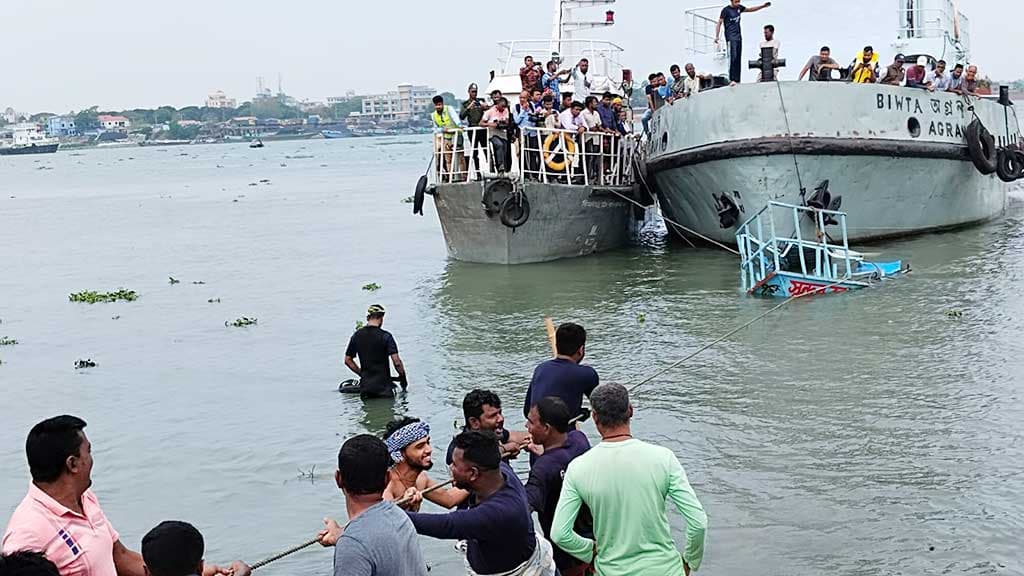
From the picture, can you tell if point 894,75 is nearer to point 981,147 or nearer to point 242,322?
point 981,147

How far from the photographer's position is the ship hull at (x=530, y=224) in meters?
19.1

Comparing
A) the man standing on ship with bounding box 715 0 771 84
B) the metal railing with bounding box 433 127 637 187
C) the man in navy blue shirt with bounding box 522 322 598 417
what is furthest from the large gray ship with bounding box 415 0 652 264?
the man in navy blue shirt with bounding box 522 322 598 417

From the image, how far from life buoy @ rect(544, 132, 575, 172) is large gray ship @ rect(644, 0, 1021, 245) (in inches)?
65.0

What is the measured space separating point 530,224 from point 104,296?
711 centimetres

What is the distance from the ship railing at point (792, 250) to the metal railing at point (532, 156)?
123 inches

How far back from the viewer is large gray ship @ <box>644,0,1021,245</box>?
17.9 metres

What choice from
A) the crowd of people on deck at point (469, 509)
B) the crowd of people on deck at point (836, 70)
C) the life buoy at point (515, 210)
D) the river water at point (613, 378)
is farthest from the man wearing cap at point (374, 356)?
the crowd of people on deck at point (836, 70)

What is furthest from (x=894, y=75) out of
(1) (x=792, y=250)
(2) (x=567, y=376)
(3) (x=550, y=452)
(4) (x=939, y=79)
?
(3) (x=550, y=452)

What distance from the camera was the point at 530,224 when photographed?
19344 mm

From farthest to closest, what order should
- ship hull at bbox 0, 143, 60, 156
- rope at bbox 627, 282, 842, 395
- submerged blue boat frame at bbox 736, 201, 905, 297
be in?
1. ship hull at bbox 0, 143, 60, 156
2. submerged blue boat frame at bbox 736, 201, 905, 297
3. rope at bbox 627, 282, 842, 395

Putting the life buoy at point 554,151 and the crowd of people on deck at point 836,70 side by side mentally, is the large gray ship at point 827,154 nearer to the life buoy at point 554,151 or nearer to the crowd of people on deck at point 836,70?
the crowd of people on deck at point 836,70

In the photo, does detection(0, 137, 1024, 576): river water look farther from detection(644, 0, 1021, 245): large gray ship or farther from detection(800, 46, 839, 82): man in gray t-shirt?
detection(800, 46, 839, 82): man in gray t-shirt

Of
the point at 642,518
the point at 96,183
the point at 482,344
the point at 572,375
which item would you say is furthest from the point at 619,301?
the point at 96,183

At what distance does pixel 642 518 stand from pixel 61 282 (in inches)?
800
